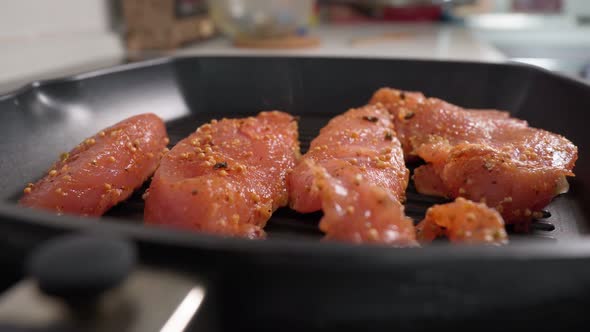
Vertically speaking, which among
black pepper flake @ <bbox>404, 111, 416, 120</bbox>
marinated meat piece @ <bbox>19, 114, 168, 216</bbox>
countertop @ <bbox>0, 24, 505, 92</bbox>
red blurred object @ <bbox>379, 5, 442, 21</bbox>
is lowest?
marinated meat piece @ <bbox>19, 114, 168, 216</bbox>

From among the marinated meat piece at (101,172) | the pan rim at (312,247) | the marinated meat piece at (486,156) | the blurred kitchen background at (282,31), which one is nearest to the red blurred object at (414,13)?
the blurred kitchen background at (282,31)

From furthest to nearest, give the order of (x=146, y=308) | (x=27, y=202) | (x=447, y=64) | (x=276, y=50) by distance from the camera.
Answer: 1. (x=276, y=50)
2. (x=447, y=64)
3. (x=27, y=202)
4. (x=146, y=308)

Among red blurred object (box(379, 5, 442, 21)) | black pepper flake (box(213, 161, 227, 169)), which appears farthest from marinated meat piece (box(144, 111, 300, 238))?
red blurred object (box(379, 5, 442, 21))

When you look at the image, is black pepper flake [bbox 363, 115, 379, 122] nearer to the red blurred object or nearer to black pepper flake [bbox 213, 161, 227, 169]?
black pepper flake [bbox 213, 161, 227, 169]

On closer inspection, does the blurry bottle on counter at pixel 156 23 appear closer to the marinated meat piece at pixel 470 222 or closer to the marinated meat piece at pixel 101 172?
the marinated meat piece at pixel 101 172

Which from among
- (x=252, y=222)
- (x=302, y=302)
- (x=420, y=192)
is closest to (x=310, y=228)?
(x=252, y=222)

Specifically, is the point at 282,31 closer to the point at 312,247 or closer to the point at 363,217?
the point at 363,217

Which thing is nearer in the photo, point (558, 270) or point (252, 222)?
point (558, 270)

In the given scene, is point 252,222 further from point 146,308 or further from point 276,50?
point 276,50
